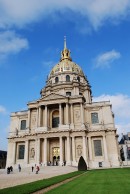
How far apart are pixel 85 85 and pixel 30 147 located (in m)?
26.8

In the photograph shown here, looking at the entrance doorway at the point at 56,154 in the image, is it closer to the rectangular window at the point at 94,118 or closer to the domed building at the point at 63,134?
the domed building at the point at 63,134

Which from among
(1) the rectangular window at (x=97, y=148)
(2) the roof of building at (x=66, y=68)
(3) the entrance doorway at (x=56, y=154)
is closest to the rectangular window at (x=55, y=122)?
(3) the entrance doorway at (x=56, y=154)

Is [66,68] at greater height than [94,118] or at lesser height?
greater

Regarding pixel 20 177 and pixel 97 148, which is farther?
pixel 97 148

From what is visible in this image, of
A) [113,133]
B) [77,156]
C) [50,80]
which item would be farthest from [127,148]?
[50,80]

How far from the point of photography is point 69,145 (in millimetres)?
41625

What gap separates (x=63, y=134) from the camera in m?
42.8

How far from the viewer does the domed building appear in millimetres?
41906

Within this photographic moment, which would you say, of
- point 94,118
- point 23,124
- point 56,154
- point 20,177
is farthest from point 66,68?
point 20,177

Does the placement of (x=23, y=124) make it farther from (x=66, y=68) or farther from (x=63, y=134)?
(x=66, y=68)

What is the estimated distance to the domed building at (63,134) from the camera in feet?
137

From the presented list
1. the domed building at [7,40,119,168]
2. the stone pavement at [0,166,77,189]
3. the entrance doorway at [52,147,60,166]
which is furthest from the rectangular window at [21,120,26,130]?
the stone pavement at [0,166,77,189]

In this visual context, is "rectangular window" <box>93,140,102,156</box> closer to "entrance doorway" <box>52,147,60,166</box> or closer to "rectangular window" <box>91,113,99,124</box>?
"rectangular window" <box>91,113,99,124</box>

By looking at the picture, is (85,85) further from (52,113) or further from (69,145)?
(69,145)
